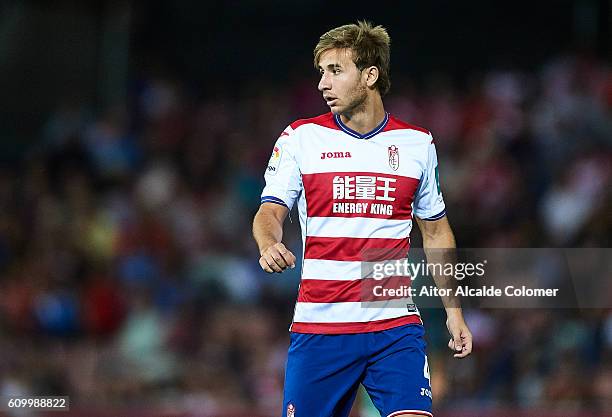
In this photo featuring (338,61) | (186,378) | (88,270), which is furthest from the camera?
(88,270)

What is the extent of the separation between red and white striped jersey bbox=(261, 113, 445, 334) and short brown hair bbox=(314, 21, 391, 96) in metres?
0.27

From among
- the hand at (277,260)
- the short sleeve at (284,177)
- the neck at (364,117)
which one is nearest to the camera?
the hand at (277,260)

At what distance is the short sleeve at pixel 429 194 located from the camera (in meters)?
4.79

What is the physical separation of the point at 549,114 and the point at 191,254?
371 centimetres

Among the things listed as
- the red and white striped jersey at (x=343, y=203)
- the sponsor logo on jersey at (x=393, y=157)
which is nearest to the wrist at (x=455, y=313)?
the red and white striped jersey at (x=343, y=203)

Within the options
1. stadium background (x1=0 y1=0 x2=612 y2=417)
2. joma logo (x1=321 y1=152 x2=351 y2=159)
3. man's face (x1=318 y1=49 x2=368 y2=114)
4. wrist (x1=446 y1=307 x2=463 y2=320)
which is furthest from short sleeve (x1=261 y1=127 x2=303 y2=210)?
stadium background (x1=0 y1=0 x2=612 y2=417)

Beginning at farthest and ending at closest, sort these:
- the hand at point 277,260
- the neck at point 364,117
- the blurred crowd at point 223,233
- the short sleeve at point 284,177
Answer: the blurred crowd at point 223,233 < the neck at point 364,117 < the short sleeve at point 284,177 < the hand at point 277,260

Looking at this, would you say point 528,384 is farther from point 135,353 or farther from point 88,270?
point 88,270

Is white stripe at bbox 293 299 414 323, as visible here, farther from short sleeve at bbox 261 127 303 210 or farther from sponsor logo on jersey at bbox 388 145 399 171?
sponsor logo on jersey at bbox 388 145 399 171

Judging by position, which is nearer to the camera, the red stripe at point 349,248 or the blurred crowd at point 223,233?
the red stripe at point 349,248

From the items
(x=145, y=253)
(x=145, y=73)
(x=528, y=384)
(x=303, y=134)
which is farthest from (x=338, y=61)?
(x=145, y=73)

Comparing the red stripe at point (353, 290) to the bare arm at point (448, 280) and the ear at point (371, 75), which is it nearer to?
the bare arm at point (448, 280)

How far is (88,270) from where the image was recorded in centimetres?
990

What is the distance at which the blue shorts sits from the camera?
4.46 metres
